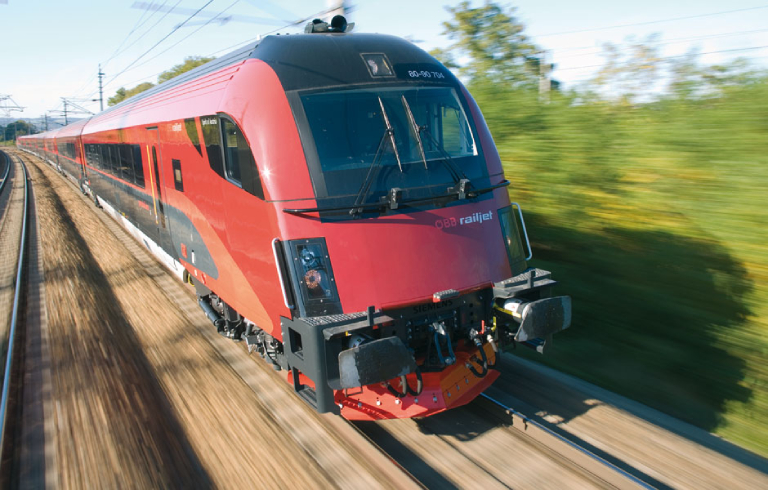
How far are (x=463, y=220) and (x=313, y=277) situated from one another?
4.50 ft

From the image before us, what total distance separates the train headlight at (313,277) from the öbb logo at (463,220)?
0.98 metres

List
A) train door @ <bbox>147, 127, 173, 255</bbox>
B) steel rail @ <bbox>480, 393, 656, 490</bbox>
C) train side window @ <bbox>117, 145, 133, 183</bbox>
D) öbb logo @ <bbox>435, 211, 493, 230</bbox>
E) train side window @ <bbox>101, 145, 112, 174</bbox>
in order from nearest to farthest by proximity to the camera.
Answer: steel rail @ <bbox>480, 393, 656, 490</bbox> → öbb logo @ <bbox>435, 211, 493, 230</bbox> → train door @ <bbox>147, 127, 173, 255</bbox> → train side window @ <bbox>117, 145, 133, 183</bbox> → train side window @ <bbox>101, 145, 112, 174</bbox>

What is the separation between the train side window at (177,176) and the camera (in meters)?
6.25

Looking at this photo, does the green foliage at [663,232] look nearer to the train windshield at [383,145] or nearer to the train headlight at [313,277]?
the train windshield at [383,145]

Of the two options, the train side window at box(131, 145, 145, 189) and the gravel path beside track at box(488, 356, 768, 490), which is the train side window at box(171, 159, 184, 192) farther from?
the gravel path beside track at box(488, 356, 768, 490)

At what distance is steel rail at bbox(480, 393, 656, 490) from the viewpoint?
156 inches

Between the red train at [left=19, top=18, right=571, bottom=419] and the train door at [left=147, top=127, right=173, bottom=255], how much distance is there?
6.47 ft

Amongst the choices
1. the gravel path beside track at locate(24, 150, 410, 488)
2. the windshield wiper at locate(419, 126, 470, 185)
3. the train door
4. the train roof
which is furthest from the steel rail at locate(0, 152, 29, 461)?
the windshield wiper at locate(419, 126, 470, 185)

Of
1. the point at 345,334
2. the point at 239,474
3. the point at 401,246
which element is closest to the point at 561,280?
the point at 401,246

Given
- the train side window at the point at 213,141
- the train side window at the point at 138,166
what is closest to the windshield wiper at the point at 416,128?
the train side window at the point at 213,141

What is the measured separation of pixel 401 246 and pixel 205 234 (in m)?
2.35

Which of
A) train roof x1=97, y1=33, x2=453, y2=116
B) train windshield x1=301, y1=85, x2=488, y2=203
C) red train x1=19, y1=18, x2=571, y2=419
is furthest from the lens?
train roof x1=97, y1=33, x2=453, y2=116

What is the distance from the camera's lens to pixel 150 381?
5934 millimetres

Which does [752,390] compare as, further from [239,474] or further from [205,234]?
[205,234]
